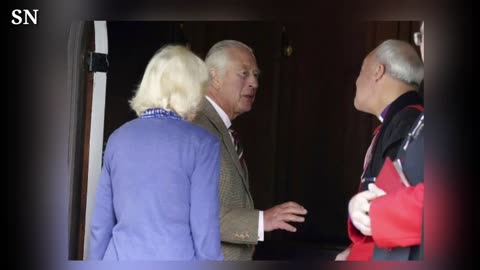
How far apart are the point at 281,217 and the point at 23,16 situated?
1.33 metres

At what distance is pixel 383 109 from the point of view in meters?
4.18

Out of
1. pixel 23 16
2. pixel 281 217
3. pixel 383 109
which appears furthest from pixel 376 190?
pixel 23 16

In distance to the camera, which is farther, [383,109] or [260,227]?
[260,227]

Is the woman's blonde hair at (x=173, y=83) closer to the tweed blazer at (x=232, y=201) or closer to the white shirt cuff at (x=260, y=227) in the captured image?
the tweed blazer at (x=232, y=201)

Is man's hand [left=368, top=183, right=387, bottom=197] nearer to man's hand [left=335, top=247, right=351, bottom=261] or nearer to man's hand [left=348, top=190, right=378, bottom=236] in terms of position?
man's hand [left=348, top=190, right=378, bottom=236]

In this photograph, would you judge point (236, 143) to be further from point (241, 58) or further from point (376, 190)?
point (376, 190)

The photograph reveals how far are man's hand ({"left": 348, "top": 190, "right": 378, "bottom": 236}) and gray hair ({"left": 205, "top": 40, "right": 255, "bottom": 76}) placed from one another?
0.77 meters

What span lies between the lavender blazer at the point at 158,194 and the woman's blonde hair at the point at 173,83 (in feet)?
0.21

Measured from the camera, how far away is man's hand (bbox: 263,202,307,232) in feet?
14.2

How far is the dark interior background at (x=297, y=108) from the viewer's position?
168 inches

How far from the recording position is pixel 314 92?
4602mm

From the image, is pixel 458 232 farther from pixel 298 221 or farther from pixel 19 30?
pixel 19 30

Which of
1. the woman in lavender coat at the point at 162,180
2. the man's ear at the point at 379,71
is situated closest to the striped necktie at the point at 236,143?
the woman in lavender coat at the point at 162,180

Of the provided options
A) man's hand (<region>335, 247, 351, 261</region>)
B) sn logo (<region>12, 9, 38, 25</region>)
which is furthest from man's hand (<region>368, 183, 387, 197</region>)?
sn logo (<region>12, 9, 38, 25</region>)
